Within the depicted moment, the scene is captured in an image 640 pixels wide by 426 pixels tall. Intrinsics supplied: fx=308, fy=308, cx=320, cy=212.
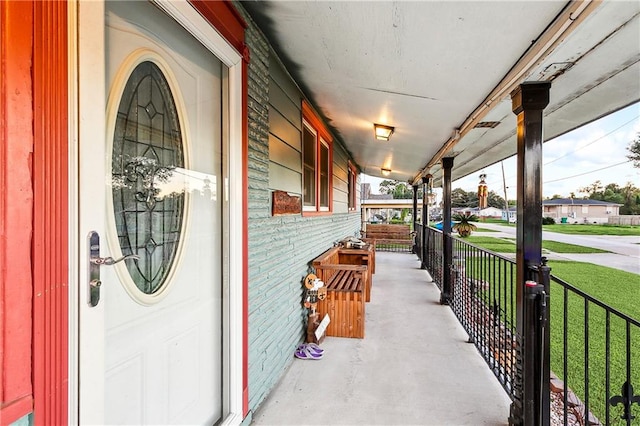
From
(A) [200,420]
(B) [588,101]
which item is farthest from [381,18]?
(A) [200,420]

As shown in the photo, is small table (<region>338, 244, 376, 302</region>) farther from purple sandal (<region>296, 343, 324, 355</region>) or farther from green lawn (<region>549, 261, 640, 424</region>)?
green lawn (<region>549, 261, 640, 424</region>)

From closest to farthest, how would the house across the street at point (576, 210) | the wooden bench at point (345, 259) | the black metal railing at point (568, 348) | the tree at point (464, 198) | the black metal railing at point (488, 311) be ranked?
the black metal railing at point (568, 348) < the black metal railing at point (488, 311) < the wooden bench at point (345, 259) < the house across the street at point (576, 210) < the tree at point (464, 198)

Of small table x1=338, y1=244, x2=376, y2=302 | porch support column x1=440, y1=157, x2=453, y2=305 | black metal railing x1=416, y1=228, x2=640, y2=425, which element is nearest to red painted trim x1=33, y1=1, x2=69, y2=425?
black metal railing x1=416, y1=228, x2=640, y2=425

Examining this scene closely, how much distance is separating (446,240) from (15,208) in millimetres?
4669

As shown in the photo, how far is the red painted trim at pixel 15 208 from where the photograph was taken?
67cm

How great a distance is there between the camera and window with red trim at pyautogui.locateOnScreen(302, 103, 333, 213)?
11.6ft

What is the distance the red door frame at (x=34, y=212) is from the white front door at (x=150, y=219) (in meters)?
0.06

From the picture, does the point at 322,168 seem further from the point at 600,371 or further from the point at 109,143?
the point at 600,371

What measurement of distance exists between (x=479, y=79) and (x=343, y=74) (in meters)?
1.02

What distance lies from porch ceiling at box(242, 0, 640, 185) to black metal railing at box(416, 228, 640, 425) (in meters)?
1.20

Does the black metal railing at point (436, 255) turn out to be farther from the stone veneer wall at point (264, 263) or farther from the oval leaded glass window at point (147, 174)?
the oval leaded glass window at point (147, 174)

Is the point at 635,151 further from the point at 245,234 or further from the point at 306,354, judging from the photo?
the point at 245,234

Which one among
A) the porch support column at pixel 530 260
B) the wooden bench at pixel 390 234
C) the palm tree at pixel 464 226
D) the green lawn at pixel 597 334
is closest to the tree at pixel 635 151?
the green lawn at pixel 597 334

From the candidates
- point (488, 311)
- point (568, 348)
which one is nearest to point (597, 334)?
point (568, 348)
